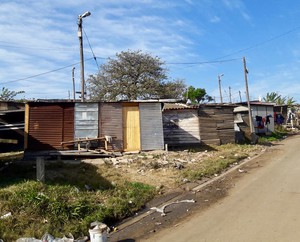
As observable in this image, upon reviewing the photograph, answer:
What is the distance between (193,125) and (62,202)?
13357mm

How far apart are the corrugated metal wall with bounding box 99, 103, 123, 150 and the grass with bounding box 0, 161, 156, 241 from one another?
18.3 feet

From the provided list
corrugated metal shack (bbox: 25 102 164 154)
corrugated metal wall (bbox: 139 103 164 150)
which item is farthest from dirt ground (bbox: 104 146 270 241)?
corrugated metal shack (bbox: 25 102 164 154)

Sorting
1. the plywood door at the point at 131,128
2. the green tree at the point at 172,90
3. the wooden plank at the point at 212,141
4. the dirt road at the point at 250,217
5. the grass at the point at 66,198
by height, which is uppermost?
the green tree at the point at 172,90

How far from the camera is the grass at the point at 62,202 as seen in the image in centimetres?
677

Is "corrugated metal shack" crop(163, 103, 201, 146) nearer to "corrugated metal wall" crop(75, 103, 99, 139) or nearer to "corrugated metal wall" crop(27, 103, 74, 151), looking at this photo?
"corrugated metal wall" crop(75, 103, 99, 139)

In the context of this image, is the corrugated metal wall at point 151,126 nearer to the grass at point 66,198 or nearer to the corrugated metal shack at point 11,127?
the grass at point 66,198

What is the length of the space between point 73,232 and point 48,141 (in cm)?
929

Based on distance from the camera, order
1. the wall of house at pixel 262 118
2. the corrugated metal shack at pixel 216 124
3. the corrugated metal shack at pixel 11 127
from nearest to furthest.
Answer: the corrugated metal shack at pixel 11 127 < the corrugated metal shack at pixel 216 124 < the wall of house at pixel 262 118

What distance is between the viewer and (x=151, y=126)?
54.7ft

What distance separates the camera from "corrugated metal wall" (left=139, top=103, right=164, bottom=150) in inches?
650

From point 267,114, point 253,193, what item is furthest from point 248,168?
point 267,114

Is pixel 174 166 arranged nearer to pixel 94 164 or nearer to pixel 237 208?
pixel 94 164

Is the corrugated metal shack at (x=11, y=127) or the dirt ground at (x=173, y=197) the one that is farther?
the corrugated metal shack at (x=11, y=127)

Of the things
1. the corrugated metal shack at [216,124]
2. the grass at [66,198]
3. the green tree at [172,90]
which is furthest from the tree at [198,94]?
the grass at [66,198]
